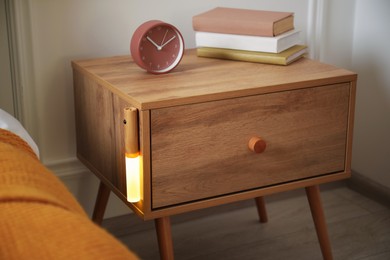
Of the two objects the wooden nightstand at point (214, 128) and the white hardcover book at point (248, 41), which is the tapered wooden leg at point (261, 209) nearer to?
the wooden nightstand at point (214, 128)

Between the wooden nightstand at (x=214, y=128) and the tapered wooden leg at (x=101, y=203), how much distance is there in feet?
0.36

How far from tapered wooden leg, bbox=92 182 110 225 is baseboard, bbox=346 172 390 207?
822 millimetres

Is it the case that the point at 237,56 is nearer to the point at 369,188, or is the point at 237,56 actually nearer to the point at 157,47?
the point at 157,47

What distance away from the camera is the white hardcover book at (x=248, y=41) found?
4.94 feet

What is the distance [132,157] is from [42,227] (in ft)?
2.08

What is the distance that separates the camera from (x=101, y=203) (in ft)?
5.45

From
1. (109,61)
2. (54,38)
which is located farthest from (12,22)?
(109,61)

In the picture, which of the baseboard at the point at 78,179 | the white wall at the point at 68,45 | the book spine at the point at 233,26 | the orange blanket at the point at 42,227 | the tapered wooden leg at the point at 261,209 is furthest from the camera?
the tapered wooden leg at the point at 261,209

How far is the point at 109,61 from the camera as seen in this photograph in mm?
1549

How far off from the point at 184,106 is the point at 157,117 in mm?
59

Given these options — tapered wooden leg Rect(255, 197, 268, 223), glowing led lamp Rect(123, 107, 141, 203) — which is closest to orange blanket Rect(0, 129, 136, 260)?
glowing led lamp Rect(123, 107, 141, 203)

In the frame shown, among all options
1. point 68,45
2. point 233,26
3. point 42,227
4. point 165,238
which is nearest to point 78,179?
point 68,45

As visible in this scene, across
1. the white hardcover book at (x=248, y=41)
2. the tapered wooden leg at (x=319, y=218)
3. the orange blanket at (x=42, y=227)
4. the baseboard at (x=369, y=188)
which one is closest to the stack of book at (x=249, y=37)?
the white hardcover book at (x=248, y=41)

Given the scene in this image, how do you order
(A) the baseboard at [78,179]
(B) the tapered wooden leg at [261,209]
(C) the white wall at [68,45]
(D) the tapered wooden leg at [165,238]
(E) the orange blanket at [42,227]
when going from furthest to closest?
(B) the tapered wooden leg at [261,209] → (A) the baseboard at [78,179] → (C) the white wall at [68,45] → (D) the tapered wooden leg at [165,238] → (E) the orange blanket at [42,227]
